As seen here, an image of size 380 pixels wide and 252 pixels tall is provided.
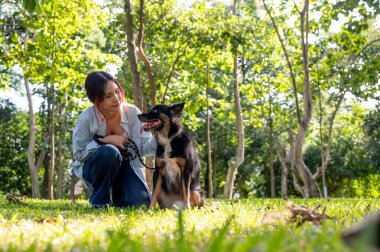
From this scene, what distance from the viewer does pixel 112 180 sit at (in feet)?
21.5

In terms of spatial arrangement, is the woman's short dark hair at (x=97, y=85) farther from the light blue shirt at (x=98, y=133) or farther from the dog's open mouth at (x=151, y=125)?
the dog's open mouth at (x=151, y=125)

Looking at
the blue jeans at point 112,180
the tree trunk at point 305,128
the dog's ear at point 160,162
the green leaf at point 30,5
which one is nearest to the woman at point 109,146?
the blue jeans at point 112,180

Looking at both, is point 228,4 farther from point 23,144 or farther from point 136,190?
point 23,144

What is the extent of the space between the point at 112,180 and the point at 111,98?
1.12 metres

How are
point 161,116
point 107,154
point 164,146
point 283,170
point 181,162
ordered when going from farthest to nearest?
point 283,170 < point 107,154 < point 161,116 < point 164,146 < point 181,162

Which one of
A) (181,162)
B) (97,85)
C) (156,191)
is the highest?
(97,85)

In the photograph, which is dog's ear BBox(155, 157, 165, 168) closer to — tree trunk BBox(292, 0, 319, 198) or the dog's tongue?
the dog's tongue

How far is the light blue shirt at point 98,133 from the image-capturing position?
21.7 feet

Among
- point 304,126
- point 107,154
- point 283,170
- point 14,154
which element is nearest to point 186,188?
point 107,154

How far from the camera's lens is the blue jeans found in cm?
622

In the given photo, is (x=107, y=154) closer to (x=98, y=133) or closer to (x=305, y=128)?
(x=98, y=133)

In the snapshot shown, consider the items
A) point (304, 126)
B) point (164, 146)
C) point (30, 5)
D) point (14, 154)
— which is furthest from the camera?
point (14, 154)

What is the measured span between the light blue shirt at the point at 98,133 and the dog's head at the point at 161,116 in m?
0.41

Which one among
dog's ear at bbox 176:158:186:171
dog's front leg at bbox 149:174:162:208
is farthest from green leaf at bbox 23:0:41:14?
dog's front leg at bbox 149:174:162:208
